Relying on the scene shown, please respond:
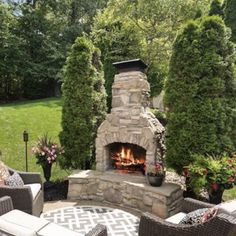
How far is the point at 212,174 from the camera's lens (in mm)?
4379

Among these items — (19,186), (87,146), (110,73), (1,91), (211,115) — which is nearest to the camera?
(19,186)

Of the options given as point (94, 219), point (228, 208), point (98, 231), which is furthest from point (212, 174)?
point (98, 231)

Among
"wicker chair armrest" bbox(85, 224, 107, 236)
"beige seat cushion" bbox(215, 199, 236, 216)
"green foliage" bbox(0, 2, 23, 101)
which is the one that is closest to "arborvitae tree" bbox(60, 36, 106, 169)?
"wicker chair armrest" bbox(85, 224, 107, 236)

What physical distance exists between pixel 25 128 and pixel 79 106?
4379mm

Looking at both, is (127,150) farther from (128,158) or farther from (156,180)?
(156,180)

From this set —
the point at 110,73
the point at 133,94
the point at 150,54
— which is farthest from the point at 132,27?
the point at 133,94

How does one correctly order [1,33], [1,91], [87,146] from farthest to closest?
[1,91] → [1,33] → [87,146]

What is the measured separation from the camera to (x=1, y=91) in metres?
16.8

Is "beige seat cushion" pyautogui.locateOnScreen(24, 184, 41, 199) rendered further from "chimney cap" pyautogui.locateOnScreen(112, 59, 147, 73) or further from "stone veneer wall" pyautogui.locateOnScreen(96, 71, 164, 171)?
"chimney cap" pyautogui.locateOnScreen(112, 59, 147, 73)

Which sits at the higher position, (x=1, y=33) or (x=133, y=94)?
(x=1, y=33)

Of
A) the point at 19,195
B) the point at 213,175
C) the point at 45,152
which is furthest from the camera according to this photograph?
the point at 45,152

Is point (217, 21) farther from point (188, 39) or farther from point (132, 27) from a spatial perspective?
point (132, 27)

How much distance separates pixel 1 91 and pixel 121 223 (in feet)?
47.8

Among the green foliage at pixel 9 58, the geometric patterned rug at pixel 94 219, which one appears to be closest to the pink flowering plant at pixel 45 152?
the geometric patterned rug at pixel 94 219
